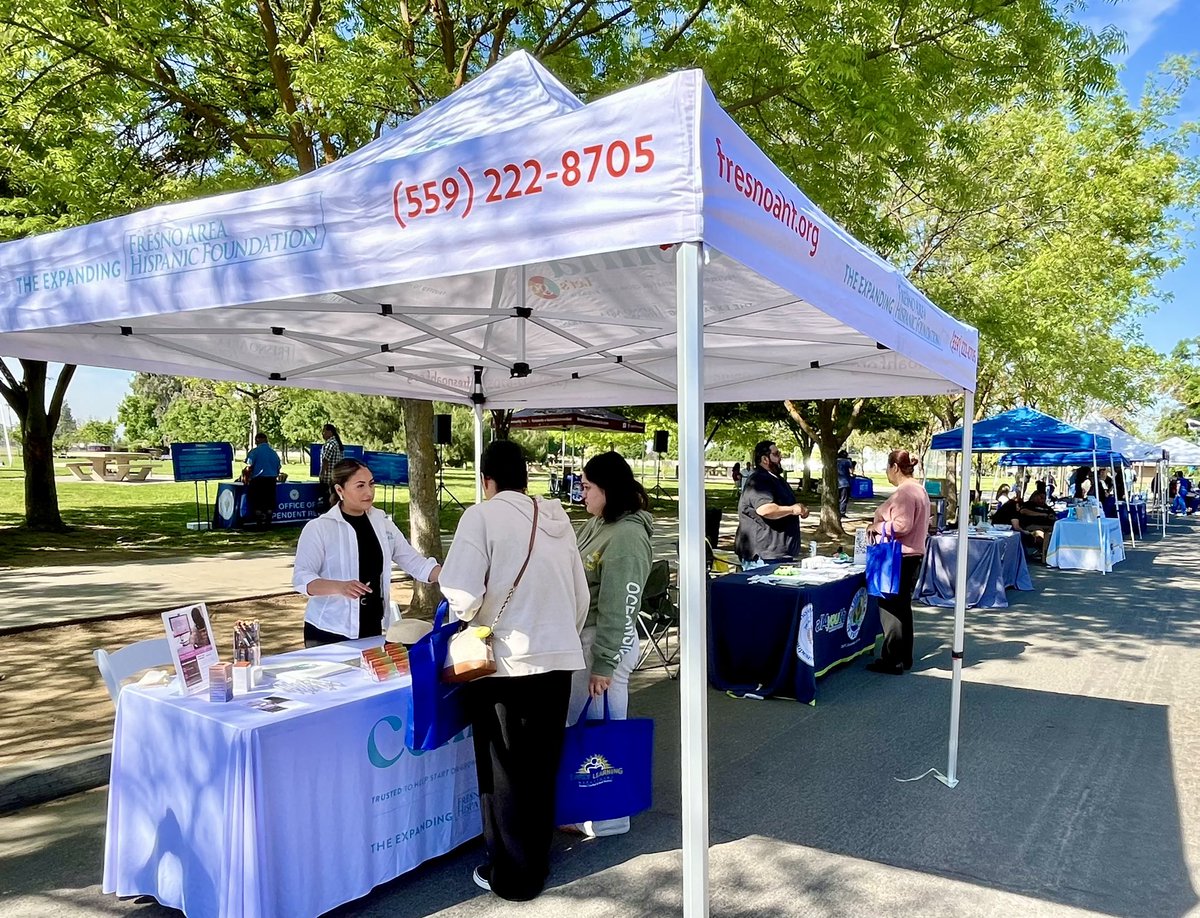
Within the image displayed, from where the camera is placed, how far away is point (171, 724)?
3.12 meters

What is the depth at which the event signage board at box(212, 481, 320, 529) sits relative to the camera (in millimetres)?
16578

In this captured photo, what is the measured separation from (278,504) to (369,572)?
14.0 meters

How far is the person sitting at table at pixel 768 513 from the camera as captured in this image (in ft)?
23.3

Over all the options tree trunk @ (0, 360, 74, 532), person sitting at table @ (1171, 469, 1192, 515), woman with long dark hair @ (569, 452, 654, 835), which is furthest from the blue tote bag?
person sitting at table @ (1171, 469, 1192, 515)

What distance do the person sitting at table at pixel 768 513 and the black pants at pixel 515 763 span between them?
4052 millimetres

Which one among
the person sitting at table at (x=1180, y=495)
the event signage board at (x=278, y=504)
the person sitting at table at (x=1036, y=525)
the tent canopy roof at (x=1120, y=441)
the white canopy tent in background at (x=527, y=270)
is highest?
the white canopy tent in background at (x=527, y=270)

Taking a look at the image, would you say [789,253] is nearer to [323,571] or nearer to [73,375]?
[323,571]

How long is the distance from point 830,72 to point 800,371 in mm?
2444

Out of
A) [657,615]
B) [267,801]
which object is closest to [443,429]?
[657,615]

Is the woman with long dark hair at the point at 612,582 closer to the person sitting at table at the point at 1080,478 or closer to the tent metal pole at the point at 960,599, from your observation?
the tent metal pole at the point at 960,599

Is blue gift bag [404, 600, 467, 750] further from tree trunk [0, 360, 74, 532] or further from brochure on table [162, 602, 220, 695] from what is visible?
tree trunk [0, 360, 74, 532]

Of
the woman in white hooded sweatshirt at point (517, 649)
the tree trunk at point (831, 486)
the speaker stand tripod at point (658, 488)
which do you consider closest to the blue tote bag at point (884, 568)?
the woman in white hooded sweatshirt at point (517, 649)

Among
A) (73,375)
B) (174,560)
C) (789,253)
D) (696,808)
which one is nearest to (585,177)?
(789,253)

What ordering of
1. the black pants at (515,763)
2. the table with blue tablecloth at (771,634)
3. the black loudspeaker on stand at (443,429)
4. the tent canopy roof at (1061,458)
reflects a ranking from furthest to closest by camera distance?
1. the tent canopy roof at (1061,458)
2. the black loudspeaker on stand at (443,429)
3. the table with blue tablecloth at (771,634)
4. the black pants at (515,763)
